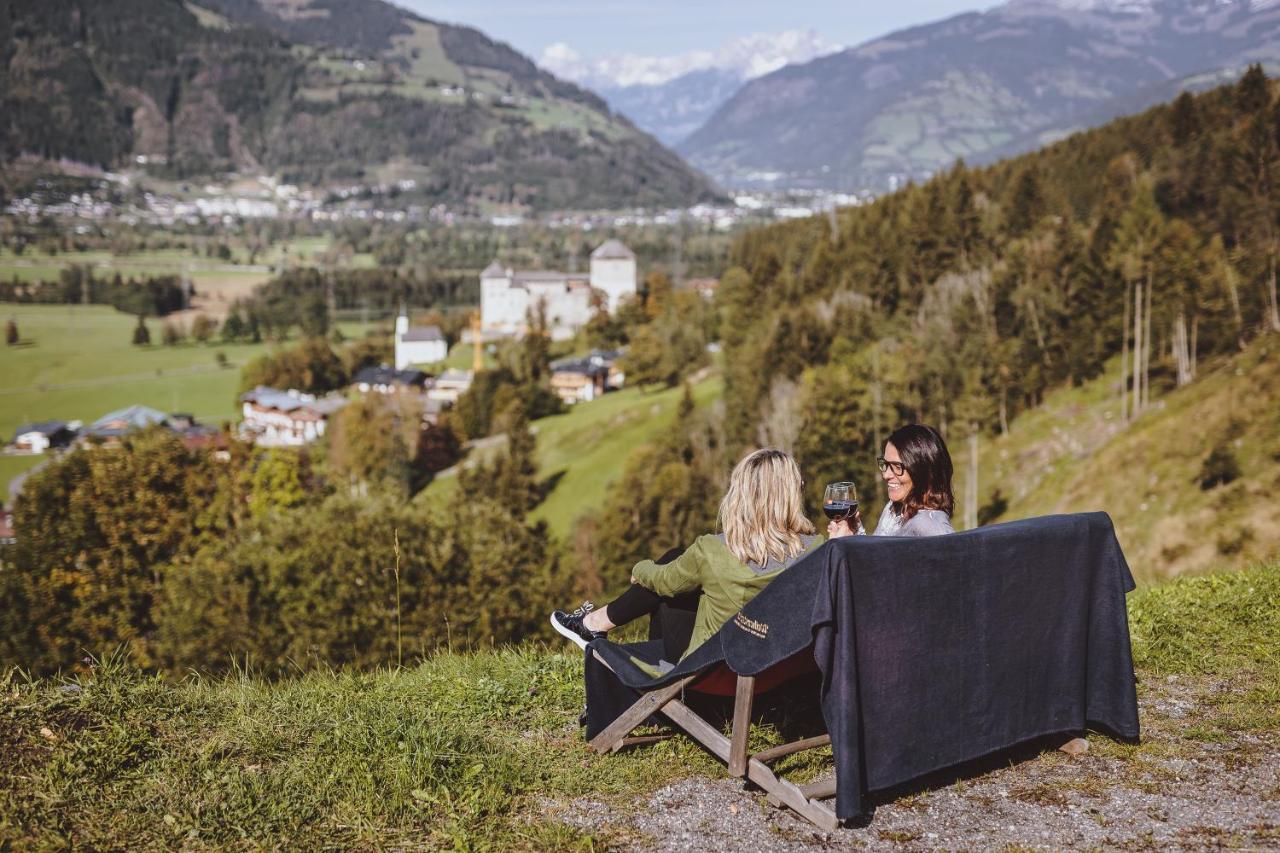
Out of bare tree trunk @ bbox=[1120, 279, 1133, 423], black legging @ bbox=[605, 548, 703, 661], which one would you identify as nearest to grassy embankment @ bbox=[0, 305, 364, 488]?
bare tree trunk @ bbox=[1120, 279, 1133, 423]

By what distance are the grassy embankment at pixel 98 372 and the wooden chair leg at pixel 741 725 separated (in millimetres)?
97543

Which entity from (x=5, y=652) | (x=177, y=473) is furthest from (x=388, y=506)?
(x=5, y=652)

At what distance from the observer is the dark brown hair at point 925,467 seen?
214 inches

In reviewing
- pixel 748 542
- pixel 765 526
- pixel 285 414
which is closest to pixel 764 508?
pixel 765 526

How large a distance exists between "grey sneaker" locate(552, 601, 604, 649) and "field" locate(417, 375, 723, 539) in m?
49.6

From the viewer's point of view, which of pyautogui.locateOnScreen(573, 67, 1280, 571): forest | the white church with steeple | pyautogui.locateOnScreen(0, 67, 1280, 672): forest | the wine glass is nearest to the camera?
the wine glass

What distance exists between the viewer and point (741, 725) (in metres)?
4.88

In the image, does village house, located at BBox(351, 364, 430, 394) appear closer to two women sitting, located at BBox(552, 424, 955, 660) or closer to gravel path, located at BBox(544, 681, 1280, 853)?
two women sitting, located at BBox(552, 424, 955, 660)

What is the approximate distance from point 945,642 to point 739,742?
1137 mm

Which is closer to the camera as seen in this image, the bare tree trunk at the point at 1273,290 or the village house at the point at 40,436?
the bare tree trunk at the point at 1273,290

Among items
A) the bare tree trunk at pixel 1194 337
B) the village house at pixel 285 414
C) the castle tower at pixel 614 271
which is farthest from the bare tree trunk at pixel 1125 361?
the castle tower at pixel 614 271

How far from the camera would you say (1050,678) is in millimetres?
5262

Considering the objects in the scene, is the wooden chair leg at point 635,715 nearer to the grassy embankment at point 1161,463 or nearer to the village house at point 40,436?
the grassy embankment at point 1161,463

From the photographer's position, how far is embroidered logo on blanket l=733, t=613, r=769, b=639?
4.70 m
